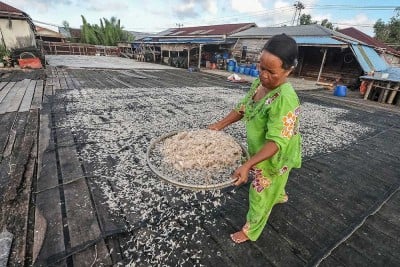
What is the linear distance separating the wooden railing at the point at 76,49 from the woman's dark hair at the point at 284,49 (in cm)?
2929

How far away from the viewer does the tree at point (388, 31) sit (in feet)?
84.0

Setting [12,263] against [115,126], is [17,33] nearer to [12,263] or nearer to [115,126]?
[115,126]

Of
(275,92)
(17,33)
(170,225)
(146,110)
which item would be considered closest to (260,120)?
(275,92)

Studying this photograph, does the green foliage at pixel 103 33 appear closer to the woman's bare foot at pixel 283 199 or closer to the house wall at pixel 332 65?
the house wall at pixel 332 65

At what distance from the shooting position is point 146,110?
480 cm

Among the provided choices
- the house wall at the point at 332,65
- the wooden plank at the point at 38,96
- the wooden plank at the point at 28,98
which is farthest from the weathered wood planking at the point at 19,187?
the house wall at the point at 332,65

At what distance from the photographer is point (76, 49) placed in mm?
26594

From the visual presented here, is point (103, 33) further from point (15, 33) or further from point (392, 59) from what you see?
point (392, 59)

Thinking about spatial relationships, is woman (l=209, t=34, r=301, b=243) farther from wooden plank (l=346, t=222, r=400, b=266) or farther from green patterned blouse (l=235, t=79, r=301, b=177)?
wooden plank (l=346, t=222, r=400, b=266)

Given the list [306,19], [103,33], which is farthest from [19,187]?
[306,19]

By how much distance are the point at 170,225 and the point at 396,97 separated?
1006 cm

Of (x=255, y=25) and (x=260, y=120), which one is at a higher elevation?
(x=255, y=25)

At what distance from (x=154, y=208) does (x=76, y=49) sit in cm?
3058

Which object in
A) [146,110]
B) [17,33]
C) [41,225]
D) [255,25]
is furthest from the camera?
[255,25]
